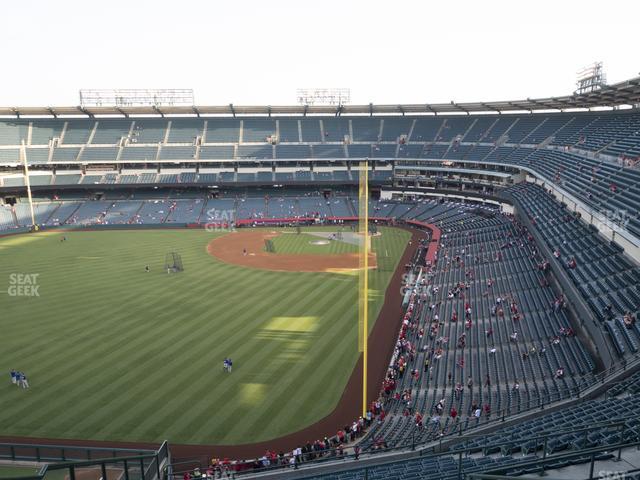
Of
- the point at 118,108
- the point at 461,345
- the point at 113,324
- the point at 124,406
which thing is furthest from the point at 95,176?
the point at 461,345

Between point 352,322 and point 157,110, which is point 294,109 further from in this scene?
point 352,322

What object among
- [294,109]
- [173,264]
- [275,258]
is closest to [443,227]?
[275,258]

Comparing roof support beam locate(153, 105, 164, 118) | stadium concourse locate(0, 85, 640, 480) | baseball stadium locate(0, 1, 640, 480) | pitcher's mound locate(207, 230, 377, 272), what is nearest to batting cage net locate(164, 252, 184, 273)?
baseball stadium locate(0, 1, 640, 480)

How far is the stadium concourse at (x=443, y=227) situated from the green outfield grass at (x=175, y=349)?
5.49 ft

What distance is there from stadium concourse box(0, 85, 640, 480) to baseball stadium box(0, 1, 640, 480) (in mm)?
179

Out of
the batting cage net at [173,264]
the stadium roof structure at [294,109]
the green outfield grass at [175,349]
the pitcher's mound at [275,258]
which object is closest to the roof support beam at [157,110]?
the stadium roof structure at [294,109]

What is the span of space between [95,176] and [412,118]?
57.9 m

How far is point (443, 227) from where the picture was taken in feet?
178

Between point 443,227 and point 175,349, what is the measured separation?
3915 centimetres

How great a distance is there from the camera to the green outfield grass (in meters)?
18.2

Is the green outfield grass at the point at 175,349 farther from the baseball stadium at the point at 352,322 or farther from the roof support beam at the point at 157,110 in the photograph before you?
the roof support beam at the point at 157,110

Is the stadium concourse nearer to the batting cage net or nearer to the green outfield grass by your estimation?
the green outfield grass

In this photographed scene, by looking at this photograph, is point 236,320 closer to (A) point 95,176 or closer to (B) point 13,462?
(B) point 13,462

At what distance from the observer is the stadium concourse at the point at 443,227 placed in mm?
15055
